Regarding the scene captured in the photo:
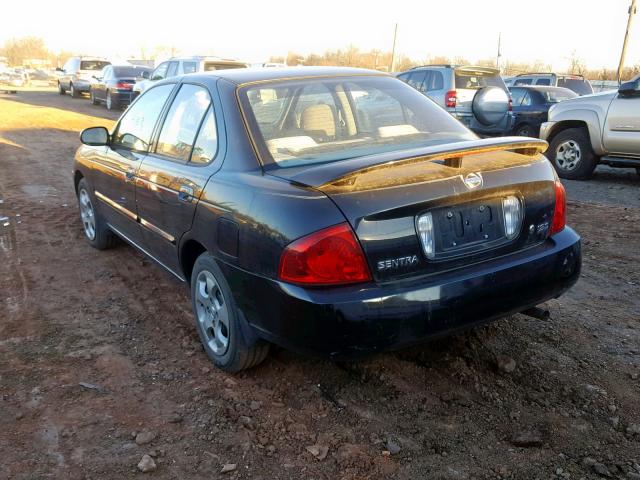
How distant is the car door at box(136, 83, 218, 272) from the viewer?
10.6ft

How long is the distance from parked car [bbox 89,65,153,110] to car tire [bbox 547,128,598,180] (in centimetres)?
1379

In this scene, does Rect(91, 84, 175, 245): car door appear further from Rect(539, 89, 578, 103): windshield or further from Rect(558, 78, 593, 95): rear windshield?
Rect(558, 78, 593, 95): rear windshield

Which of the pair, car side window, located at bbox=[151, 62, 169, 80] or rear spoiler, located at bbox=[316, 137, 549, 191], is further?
car side window, located at bbox=[151, 62, 169, 80]

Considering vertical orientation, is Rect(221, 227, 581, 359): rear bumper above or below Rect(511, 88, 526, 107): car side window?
below

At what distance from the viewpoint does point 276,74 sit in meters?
3.54

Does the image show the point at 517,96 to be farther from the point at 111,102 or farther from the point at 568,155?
the point at 111,102

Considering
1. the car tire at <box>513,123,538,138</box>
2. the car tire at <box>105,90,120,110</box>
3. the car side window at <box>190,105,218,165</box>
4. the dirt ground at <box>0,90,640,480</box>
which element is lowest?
the dirt ground at <box>0,90,640,480</box>

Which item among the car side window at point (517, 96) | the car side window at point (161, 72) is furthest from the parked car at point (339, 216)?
the car side window at point (161, 72)

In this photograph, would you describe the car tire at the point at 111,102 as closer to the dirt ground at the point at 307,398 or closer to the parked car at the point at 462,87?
the parked car at the point at 462,87

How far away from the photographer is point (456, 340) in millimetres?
3479

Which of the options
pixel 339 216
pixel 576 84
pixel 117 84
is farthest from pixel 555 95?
pixel 117 84

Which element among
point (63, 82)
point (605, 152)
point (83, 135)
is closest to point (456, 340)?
point (83, 135)

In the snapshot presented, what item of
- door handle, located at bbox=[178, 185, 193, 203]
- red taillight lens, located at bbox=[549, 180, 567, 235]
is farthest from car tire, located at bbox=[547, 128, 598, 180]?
door handle, located at bbox=[178, 185, 193, 203]

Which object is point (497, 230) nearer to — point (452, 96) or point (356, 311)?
point (356, 311)
